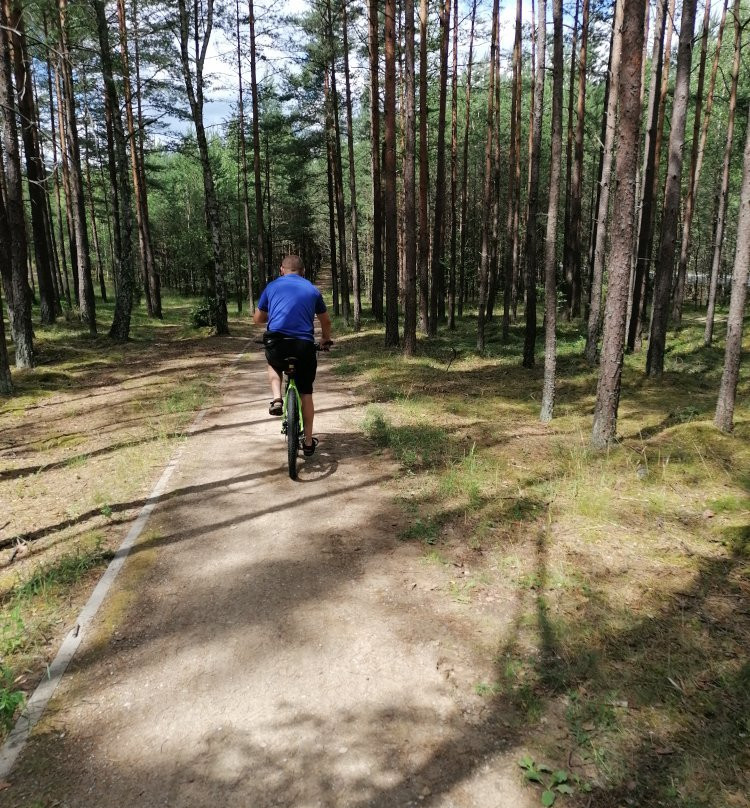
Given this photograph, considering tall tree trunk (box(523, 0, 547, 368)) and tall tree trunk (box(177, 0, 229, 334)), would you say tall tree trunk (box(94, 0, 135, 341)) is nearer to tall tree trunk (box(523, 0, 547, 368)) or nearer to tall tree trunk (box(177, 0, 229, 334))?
tall tree trunk (box(177, 0, 229, 334))

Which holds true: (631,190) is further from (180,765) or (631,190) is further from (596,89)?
(596,89)

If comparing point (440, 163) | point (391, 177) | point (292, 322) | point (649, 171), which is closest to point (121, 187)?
point (391, 177)

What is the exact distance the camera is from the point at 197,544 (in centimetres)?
477

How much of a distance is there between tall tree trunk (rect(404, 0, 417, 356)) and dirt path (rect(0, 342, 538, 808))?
34.8 ft

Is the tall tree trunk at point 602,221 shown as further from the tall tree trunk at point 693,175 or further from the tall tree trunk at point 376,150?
the tall tree trunk at point 376,150

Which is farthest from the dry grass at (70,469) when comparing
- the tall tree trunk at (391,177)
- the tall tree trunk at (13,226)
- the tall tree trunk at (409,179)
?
the tall tree trunk at (391,177)

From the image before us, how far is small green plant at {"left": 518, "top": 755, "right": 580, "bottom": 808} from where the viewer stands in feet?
7.86

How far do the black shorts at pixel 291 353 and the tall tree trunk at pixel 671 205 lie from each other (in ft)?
35.8

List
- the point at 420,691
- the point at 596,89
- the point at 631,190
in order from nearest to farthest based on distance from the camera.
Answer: the point at 420,691
the point at 631,190
the point at 596,89

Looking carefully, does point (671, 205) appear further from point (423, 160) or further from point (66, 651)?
point (66, 651)

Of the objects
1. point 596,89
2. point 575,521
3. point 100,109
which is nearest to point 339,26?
point 100,109

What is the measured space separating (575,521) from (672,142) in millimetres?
11834

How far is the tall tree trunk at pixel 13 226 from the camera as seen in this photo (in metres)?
11.1

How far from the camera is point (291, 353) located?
6023mm
